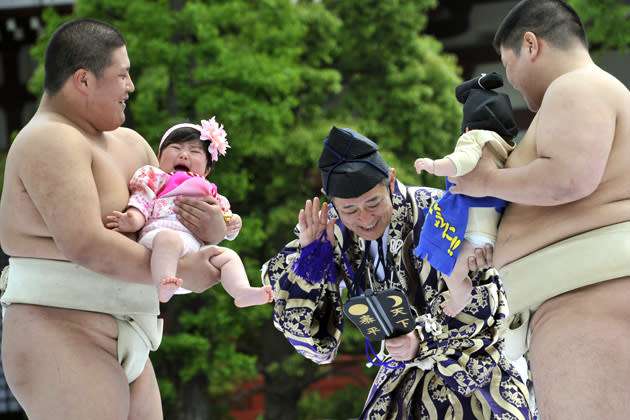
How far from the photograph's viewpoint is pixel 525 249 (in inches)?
74.5

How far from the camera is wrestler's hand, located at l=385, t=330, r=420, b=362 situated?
2.60 meters

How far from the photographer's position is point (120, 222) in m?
2.14

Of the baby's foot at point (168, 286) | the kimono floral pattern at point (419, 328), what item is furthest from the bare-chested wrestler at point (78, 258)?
the kimono floral pattern at point (419, 328)

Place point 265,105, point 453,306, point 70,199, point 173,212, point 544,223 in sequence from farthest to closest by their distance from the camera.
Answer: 1. point 265,105
2. point 453,306
3. point 173,212
4. point 70,199
5. point 544,223

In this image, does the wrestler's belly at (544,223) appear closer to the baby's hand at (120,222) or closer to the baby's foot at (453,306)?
the baby's foot at (453,306)

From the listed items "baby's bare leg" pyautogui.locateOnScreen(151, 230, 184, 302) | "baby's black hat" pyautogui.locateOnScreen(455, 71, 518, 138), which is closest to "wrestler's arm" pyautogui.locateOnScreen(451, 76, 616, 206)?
"baby's black hat" pyautogui.locateOnScreen(455, 71, 518, 138)

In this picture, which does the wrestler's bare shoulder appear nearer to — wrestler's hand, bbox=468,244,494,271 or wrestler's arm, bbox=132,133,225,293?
wrestler's hand, bbox=468,244,494,271

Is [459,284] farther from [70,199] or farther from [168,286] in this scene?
[70,199]

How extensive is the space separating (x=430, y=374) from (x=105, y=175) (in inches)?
55.2

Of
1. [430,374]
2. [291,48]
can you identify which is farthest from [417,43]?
[430,374]

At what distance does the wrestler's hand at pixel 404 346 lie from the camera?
260 centimetres

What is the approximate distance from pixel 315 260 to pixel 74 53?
1.15 m

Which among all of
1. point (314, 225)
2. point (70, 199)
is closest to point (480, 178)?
point (314, 225)

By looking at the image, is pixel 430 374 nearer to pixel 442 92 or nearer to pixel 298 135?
pixel 298 135
